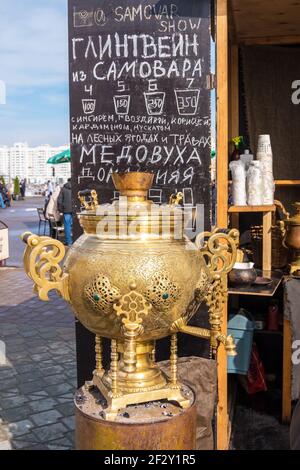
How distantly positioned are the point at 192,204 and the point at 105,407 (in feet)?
4.85

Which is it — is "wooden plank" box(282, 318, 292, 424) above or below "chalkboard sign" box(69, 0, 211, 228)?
below

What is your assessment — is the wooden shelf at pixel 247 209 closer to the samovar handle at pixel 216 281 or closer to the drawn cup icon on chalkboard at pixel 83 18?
the samovar handle at pixel 216 281

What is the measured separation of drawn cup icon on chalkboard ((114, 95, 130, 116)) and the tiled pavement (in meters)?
2.06

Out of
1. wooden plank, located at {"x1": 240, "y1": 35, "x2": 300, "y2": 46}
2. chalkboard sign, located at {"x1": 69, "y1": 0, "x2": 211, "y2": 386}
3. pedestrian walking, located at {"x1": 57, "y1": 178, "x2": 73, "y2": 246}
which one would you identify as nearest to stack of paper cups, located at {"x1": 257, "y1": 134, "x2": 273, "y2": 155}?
chalkboard sign, located at {"x1": 69, "y1": 0, "x2": 211, "y2": 386}

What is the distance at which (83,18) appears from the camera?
302cm

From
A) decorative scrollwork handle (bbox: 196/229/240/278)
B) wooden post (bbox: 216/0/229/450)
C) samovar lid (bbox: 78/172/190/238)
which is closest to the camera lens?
samovar lid (bbox: 78/172/190/238)

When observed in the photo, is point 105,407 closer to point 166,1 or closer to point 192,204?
point 192,204

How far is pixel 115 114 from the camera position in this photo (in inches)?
122

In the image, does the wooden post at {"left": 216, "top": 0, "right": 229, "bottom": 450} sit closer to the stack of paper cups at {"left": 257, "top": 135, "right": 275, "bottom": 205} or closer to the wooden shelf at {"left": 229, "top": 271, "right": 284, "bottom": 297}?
the wooden shelf at {"left": 229, "top": 271, "right": 284, "bottom": 297}

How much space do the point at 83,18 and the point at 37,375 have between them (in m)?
2.80

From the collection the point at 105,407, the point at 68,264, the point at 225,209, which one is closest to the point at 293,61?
the point at 225,209

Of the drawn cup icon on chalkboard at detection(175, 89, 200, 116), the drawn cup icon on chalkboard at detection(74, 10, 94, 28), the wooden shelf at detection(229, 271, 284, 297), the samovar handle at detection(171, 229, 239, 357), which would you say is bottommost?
the wooden shelf at detection(229, 271, 284, 297)

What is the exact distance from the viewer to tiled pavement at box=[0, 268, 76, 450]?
3.22 m

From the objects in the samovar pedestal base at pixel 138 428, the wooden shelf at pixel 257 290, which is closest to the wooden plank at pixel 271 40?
the wooden shelf at pixel 257 290
